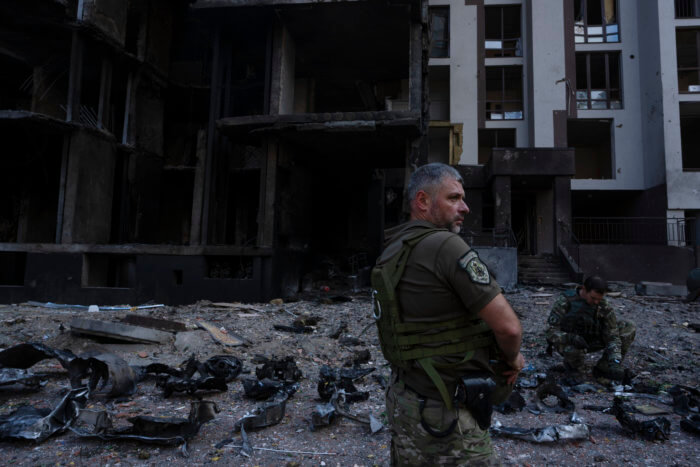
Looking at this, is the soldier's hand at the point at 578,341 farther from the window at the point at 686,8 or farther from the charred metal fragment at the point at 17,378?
the window at the point at 686,8

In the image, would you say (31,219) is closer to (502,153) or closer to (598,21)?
Result: (502,153)

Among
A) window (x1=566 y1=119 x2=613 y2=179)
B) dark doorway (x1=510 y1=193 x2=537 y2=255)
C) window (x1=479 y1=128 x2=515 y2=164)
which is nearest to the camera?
dark doorway (x1=510 y1=193 x2=537 y2=255)

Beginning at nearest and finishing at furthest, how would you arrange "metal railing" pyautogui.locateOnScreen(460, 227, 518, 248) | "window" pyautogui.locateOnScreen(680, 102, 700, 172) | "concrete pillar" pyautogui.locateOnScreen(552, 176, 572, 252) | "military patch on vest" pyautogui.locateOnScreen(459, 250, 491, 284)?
"military patch on vest" pyautogui.locateOnScreen(459, 250, 491, 284), "metal railing" pyautogui.locateOnScreen(460, 227, 518, 248), "concrete pillar" pyautogui.locateOnScreen(552, 176, 572, 252), "window" pyautogui.locateOnScreen(680, 102, 700, 172)

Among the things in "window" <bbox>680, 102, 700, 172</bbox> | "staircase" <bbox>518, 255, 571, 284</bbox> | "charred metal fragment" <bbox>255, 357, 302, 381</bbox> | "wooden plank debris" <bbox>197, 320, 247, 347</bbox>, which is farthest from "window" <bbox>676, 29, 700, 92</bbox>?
"charred metal fragment" <bbox>255, 357, 302, 381</bbox>

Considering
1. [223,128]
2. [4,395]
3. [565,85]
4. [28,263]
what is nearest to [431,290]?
[4,395]

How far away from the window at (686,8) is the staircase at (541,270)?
43.7 feet

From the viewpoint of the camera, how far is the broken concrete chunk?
545 cm

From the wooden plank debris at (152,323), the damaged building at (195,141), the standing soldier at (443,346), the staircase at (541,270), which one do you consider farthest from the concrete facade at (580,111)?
the standing soldier at (443,346)

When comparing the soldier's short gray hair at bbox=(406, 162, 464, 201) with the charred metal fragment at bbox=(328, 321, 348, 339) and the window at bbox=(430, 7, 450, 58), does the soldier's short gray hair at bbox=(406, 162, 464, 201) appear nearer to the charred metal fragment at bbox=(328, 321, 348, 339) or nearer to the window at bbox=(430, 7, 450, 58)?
the charred metal fragment at bbox=(328, 321, 348, 339)

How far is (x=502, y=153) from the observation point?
16125 mm

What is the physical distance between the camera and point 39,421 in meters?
3.04

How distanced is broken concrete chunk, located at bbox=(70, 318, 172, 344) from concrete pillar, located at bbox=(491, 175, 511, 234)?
13627mm

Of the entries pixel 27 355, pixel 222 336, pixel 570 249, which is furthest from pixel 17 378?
pixel 570 249

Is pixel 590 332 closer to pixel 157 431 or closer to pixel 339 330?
pixel 339 330
